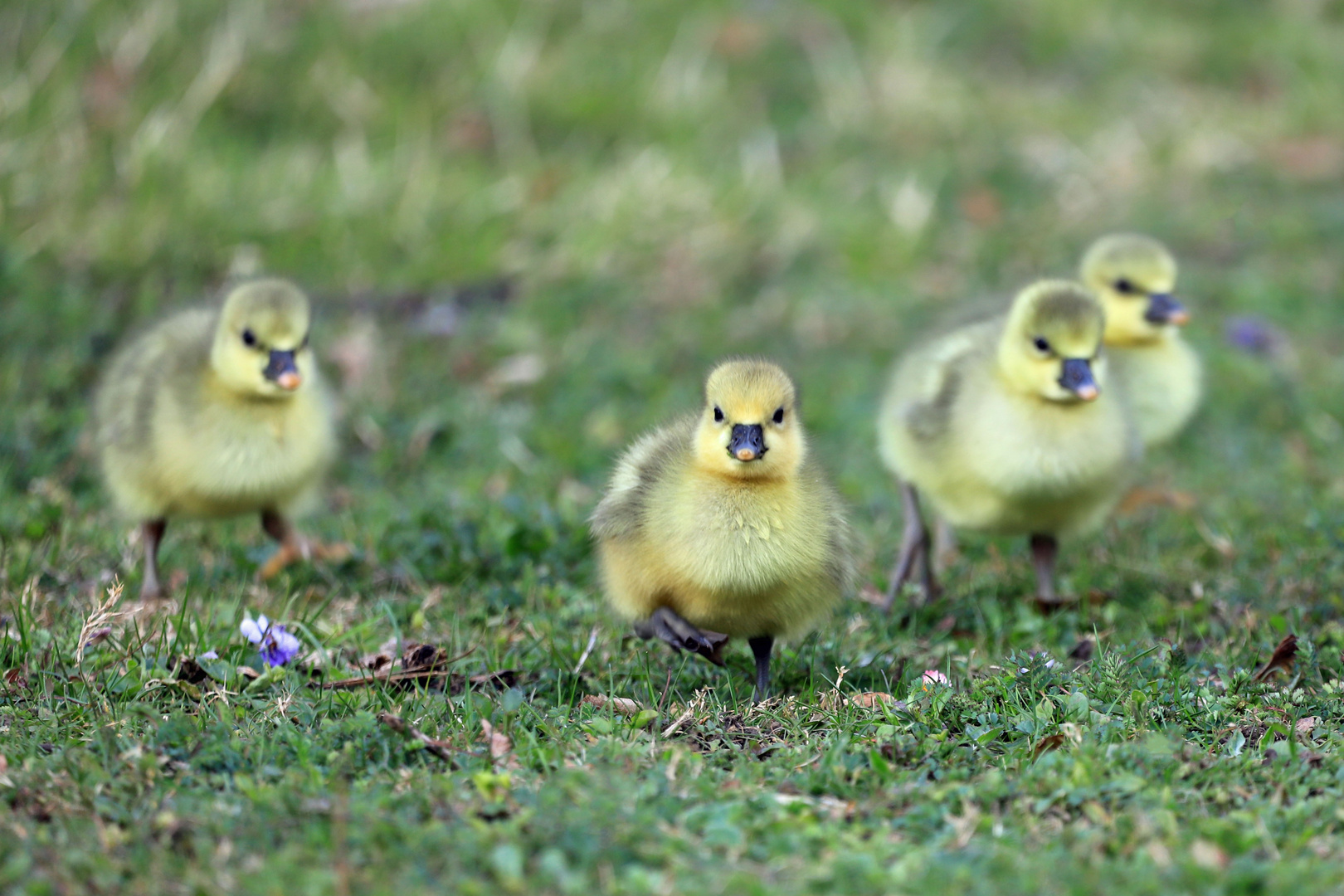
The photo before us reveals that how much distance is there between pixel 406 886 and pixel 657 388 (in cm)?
510

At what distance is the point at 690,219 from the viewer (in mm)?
9297

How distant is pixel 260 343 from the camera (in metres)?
5.49

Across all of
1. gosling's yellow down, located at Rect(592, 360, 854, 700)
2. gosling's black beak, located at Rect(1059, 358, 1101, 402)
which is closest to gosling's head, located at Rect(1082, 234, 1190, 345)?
gosling's black beak, located at Rect(1059, 358, 1101, 402)

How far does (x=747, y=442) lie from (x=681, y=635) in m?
0.60

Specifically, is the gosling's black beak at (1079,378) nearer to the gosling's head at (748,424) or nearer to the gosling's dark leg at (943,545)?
the gosling's dark leg at (943,545)

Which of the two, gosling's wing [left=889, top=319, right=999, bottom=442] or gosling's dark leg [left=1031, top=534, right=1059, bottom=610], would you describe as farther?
gosling's wing [left=889, top=319, right=999, bottom=442]

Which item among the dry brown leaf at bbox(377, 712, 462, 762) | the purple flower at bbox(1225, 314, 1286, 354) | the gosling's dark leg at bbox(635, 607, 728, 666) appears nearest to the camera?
the dry brown leaf at bbox(377, 712, 462, 762)

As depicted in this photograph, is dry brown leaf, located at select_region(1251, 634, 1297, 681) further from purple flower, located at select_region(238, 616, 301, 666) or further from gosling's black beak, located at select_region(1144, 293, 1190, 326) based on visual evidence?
purple flower, located at select_region(238, 616, 301, 666)

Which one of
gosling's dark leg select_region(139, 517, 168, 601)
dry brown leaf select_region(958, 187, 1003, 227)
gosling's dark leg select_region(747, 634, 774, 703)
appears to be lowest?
gosling's dark leg select_region(139, 517, 168, 601)

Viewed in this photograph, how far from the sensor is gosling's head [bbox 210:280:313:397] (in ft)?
17.9

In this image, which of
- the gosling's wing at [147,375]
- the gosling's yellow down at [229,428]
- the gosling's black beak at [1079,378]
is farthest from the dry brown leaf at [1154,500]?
the gosling's wing at [147,375]

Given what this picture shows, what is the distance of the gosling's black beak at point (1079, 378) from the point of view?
17.5ft

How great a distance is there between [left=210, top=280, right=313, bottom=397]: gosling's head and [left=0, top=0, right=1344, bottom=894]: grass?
0.70 metres

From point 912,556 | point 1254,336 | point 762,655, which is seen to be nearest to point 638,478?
point 762,655
